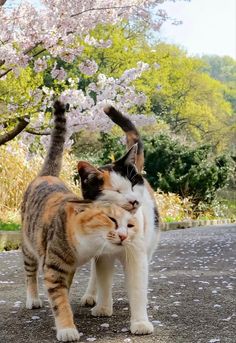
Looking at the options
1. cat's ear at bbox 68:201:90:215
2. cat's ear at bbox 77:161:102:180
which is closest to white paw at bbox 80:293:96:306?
cat's ear at bbox 68:201:90:215

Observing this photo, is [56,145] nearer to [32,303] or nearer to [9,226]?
[32,303]

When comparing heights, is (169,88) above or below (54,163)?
above

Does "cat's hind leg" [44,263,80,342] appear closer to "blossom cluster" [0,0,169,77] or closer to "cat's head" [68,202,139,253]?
"cat's head" [68,202,139,253]

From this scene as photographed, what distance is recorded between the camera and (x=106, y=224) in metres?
2.75

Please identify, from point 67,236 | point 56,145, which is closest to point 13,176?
point 56,145

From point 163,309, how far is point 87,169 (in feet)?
4.27

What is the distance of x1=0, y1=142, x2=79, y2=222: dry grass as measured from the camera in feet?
33.9

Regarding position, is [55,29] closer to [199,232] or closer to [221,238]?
[221,238]

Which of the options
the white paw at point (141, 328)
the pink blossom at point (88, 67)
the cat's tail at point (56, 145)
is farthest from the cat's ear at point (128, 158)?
the pink blossom at point (88, 67)

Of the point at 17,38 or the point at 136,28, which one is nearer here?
the point at 17,38

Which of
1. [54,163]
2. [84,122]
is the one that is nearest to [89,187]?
[54,163]

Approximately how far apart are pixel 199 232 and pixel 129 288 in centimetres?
848

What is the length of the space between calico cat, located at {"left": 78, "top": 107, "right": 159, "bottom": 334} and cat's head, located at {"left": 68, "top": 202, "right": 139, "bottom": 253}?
1.8 inches

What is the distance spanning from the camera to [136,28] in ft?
120
